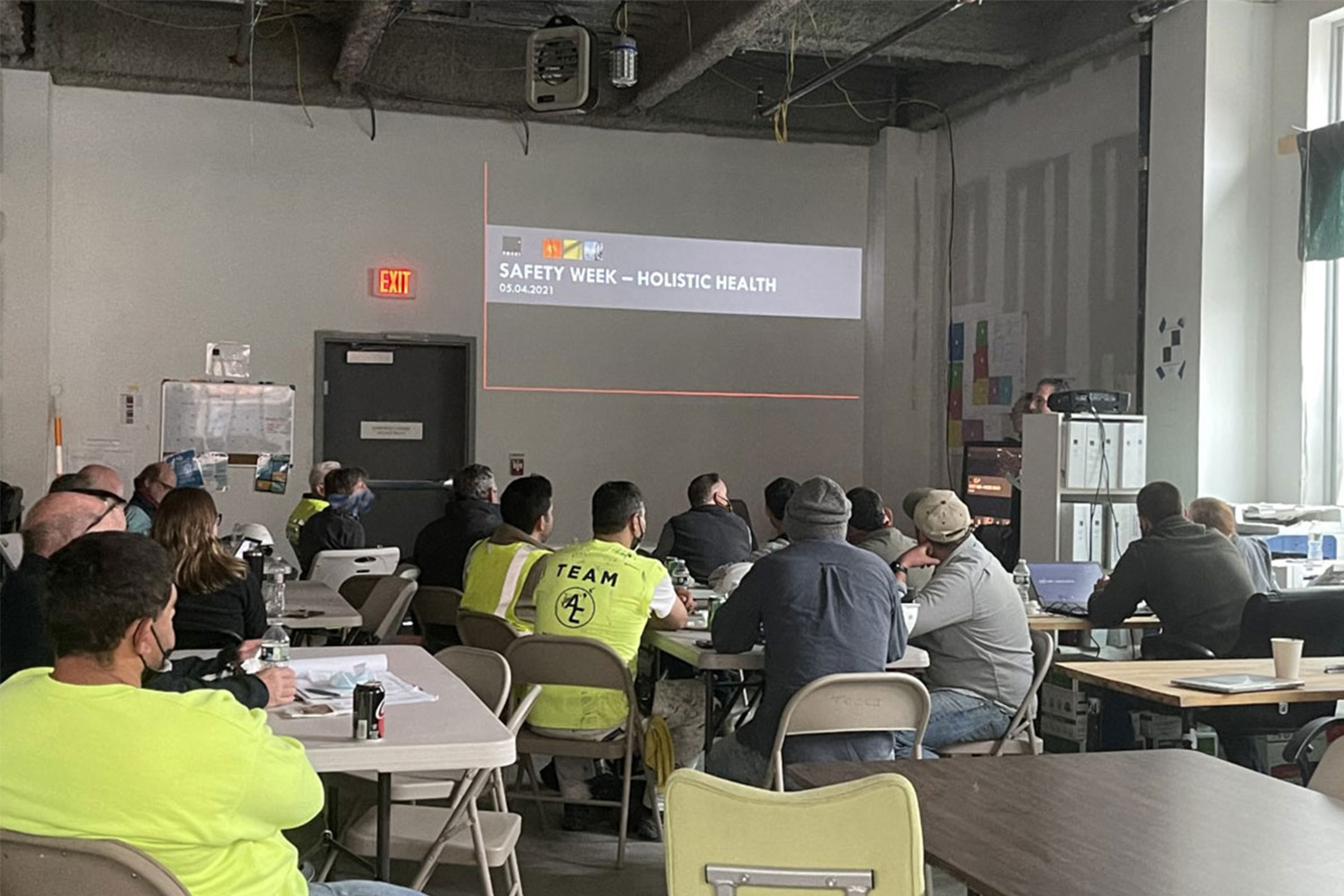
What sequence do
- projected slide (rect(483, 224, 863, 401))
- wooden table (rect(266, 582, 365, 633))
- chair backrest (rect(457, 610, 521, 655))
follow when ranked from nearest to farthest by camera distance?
1. chair backrest (rect(457, 610, 521, 655))
2. wooden table (rect(266, 582, 365, 633))
3. projected slide (rect(483, 224, 863, 401))

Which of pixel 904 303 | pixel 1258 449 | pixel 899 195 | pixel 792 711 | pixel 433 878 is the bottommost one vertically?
pixel 433 878

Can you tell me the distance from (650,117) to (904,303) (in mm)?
2373

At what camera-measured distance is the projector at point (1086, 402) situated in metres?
7.53

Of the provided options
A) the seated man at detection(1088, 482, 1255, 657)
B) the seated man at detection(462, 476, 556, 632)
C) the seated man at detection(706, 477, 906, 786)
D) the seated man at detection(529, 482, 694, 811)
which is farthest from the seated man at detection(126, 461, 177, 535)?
the seated man at detection(1088, 482, 1255, 657)

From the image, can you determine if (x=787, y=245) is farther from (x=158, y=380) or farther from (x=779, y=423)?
(x=158, y=380)

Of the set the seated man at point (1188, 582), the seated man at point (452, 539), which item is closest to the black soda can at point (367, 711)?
the seated man at point (1188, 582)

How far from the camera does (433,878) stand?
423 centimetres

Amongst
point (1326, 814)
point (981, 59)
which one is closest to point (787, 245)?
point (981, 59)

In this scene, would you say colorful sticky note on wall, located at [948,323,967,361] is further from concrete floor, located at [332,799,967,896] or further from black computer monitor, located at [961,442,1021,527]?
concrete floor, located at [332,799,967,896]

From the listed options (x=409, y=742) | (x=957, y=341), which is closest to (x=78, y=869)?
(x=409, y=742)

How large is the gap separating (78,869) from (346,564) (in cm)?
481

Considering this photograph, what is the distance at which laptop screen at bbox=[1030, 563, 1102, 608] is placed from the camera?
5952 mm

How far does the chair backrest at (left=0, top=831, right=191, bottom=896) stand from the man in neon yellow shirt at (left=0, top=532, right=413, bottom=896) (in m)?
0.04

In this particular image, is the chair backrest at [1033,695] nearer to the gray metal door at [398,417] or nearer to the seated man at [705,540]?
the seated man at [705,540]
